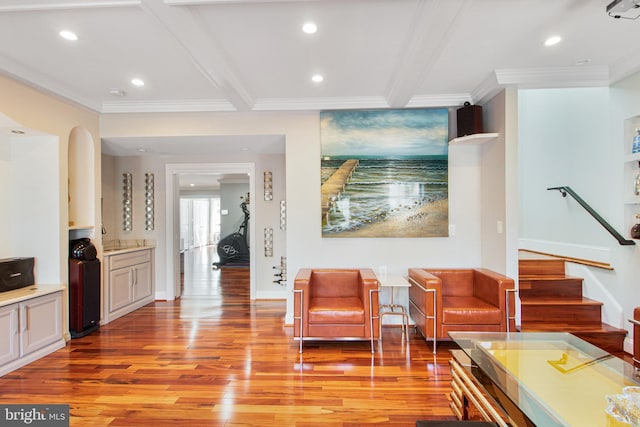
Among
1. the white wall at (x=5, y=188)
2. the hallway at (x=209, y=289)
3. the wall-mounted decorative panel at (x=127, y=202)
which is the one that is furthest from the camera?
the wall-mounted decorative panel at (x=127, y=202)

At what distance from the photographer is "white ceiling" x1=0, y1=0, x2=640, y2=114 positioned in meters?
2.19

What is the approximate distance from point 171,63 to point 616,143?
4.37 metres

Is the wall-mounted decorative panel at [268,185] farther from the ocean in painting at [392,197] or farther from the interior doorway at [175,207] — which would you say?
the ocean in painting at [392,197]

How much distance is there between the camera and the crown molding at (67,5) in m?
2.04

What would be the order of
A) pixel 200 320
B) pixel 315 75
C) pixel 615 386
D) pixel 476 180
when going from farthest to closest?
pixel 200 320, pixel 476 180, pixel 315 75, pixel 615 386

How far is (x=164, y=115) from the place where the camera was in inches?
164

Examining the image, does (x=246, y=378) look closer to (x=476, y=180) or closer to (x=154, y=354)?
(x=154, y=354)

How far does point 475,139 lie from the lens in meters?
3.68

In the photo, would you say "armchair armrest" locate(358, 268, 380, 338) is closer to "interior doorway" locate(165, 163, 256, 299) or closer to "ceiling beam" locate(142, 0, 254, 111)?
"ceiling beam" locate(142, 0, 254, 111)

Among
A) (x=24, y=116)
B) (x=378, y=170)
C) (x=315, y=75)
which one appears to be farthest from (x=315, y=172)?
(x=24, y=116)

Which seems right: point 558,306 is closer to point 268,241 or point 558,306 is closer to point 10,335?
point 268,241

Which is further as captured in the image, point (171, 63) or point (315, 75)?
point (315, 75)

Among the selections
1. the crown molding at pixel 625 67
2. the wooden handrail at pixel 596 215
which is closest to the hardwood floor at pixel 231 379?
the wooden handrail at pixel 596 215

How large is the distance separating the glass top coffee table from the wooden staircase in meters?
1.31
